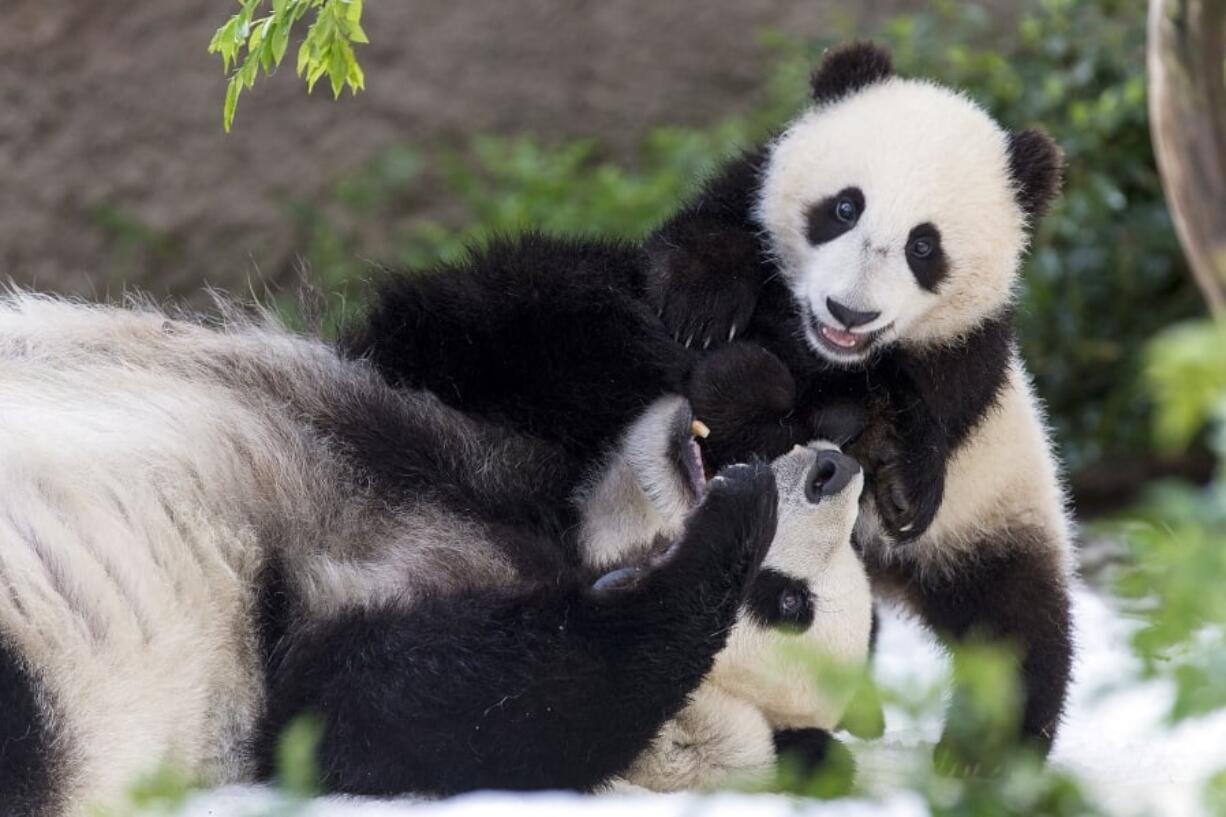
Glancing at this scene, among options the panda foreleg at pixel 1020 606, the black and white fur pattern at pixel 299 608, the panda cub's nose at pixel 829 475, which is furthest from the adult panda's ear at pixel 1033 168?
the black and white fur pattern at pixel 299 608

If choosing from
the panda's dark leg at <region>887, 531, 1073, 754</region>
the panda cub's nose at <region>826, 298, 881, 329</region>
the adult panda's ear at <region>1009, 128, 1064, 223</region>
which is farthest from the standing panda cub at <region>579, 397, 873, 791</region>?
the adult panda's ear at <region>1009, 128, 1064, 223</region>

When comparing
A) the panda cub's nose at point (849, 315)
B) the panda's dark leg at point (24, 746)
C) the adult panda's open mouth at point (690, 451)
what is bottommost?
the panda's dark leg at point (24, 746)

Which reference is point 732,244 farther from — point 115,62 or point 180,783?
point 115,62

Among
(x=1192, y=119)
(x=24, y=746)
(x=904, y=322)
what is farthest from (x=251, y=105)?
(x=24, y=746)

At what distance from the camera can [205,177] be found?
6.45 m

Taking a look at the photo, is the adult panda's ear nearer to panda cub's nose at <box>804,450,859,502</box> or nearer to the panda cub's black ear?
the panda cub's black ear

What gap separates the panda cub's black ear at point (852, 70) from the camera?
11.1 feet

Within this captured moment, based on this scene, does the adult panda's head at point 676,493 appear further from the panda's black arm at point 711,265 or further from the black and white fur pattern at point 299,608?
the panda's black arm at point 711,265

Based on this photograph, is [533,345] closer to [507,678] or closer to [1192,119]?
[507,678]

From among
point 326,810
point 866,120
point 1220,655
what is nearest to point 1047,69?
point 866,120

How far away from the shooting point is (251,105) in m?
6.48

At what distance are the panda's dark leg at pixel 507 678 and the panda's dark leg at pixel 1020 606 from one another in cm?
83

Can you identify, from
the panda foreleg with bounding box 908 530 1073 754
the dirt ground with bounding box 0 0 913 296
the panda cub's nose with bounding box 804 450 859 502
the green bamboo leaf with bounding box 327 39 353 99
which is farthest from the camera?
the dirt ground with bounding box 0 0 913 296

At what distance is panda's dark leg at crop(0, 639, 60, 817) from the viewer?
2.27 m
